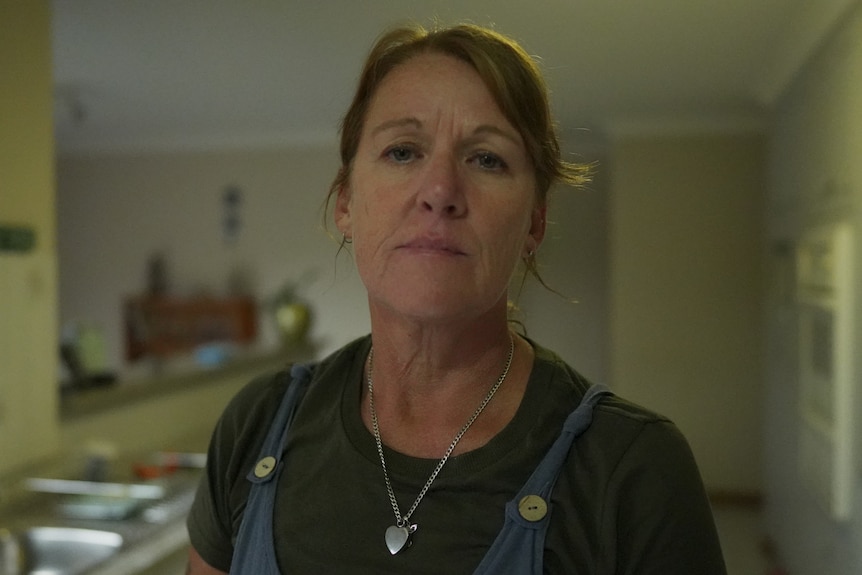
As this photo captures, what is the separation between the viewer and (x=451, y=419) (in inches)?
27.8

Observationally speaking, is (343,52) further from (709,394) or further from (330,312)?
(709,394)

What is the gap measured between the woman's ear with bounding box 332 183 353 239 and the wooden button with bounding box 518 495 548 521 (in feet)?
1.00

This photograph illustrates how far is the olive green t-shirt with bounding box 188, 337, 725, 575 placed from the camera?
604mm

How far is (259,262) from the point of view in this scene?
486cm

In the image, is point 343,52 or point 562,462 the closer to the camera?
point 562,462

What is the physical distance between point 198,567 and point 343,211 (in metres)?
0.39

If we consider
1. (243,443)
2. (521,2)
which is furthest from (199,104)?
(243,443)

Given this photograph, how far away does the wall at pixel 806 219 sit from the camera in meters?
2.06

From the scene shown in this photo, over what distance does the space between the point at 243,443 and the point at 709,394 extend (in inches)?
147

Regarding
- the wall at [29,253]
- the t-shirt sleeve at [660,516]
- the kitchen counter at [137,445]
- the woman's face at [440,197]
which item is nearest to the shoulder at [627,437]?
the t-shirt sleeve at [660,516]

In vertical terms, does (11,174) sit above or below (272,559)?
above

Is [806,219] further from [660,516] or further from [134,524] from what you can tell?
[660,516]

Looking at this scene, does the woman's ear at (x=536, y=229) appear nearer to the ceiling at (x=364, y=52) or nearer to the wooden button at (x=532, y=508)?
the wooden button at (x=532, y=508)

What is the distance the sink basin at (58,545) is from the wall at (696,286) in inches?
118
